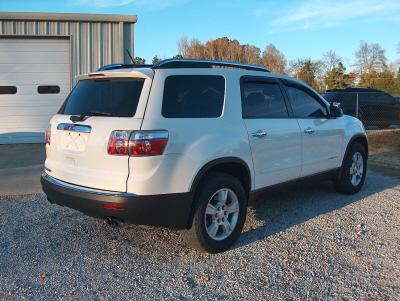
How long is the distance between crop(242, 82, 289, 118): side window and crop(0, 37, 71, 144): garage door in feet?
28.3

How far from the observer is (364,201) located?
22.0 feet

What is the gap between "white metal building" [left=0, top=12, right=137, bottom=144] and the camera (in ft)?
41.3

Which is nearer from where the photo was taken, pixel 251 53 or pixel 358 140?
pixel 358 140

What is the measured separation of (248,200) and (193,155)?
1105 mm

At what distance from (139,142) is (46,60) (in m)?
9.80

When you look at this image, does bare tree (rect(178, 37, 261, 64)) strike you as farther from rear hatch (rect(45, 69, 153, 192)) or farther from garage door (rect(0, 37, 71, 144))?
rear hatch (rect(45, 69, 153, 192))

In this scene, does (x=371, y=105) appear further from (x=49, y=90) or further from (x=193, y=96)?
(x=193, y=96)

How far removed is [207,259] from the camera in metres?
4.51

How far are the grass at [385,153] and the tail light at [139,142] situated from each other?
6055mm

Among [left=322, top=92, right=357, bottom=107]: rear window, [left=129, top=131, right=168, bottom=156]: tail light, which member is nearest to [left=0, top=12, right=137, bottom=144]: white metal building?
[left=322, top=92, right=357, bottom=107]: rear window

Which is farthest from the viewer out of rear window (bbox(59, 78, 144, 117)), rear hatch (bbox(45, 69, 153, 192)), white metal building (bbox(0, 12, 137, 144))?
white metal building (bbox(0, 12, 137, 144))

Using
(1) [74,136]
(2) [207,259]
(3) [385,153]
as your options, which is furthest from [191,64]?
(3) [385,153]

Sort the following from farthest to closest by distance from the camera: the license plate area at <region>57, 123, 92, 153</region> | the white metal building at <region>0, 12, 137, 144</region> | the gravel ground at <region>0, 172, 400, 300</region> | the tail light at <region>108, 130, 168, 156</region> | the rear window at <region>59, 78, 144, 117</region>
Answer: the white metal building at <region>0, 12, 137, 144</region> < the license plate area at <region>57, 123, 92, 153</region> < the rear window at <region>59, 78, 144, 117</region> < the tail light at <region>108, 130, 168, 156</region> < the gravel ground at <region>0, 172, 400, 300</region>

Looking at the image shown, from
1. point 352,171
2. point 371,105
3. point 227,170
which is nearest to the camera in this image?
point 227,170
